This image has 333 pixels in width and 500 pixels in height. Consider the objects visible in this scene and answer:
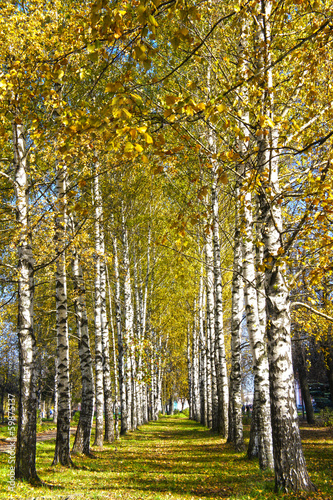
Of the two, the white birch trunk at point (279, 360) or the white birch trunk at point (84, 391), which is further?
the white birch trunk at point (84, 391)

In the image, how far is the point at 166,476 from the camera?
28.3 feet

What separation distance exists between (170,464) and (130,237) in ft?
47.3

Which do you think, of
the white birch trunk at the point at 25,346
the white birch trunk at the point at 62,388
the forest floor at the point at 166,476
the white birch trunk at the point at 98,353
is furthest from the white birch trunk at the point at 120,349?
the white birch trunk at the point at 25,346

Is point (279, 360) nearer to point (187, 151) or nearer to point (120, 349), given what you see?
point (187, 151)

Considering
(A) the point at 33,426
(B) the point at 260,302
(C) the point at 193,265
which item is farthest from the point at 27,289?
(C) the point at 193,265

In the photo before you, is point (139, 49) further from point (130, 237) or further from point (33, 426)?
point (130, 237)

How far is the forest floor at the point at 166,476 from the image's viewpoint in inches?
249

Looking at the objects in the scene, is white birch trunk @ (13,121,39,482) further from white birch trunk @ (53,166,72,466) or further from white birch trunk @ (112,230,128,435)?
white birch trunk @ (112,230,128,435)

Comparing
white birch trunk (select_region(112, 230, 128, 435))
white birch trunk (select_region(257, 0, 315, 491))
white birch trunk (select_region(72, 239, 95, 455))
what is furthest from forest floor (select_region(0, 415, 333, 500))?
white birch trunk (select_region(112, 230, 128, 435))

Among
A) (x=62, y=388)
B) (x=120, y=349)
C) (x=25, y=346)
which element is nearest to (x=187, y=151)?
Answer: (x=25, y=346)

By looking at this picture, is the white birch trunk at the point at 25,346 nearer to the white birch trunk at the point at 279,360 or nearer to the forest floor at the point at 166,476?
the forest floor at the point at 166,476

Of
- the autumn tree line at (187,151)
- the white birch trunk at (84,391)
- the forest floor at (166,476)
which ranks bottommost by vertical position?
the forest floor at (166,476)

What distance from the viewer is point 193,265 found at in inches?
791

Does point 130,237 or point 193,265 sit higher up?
point 130,237
